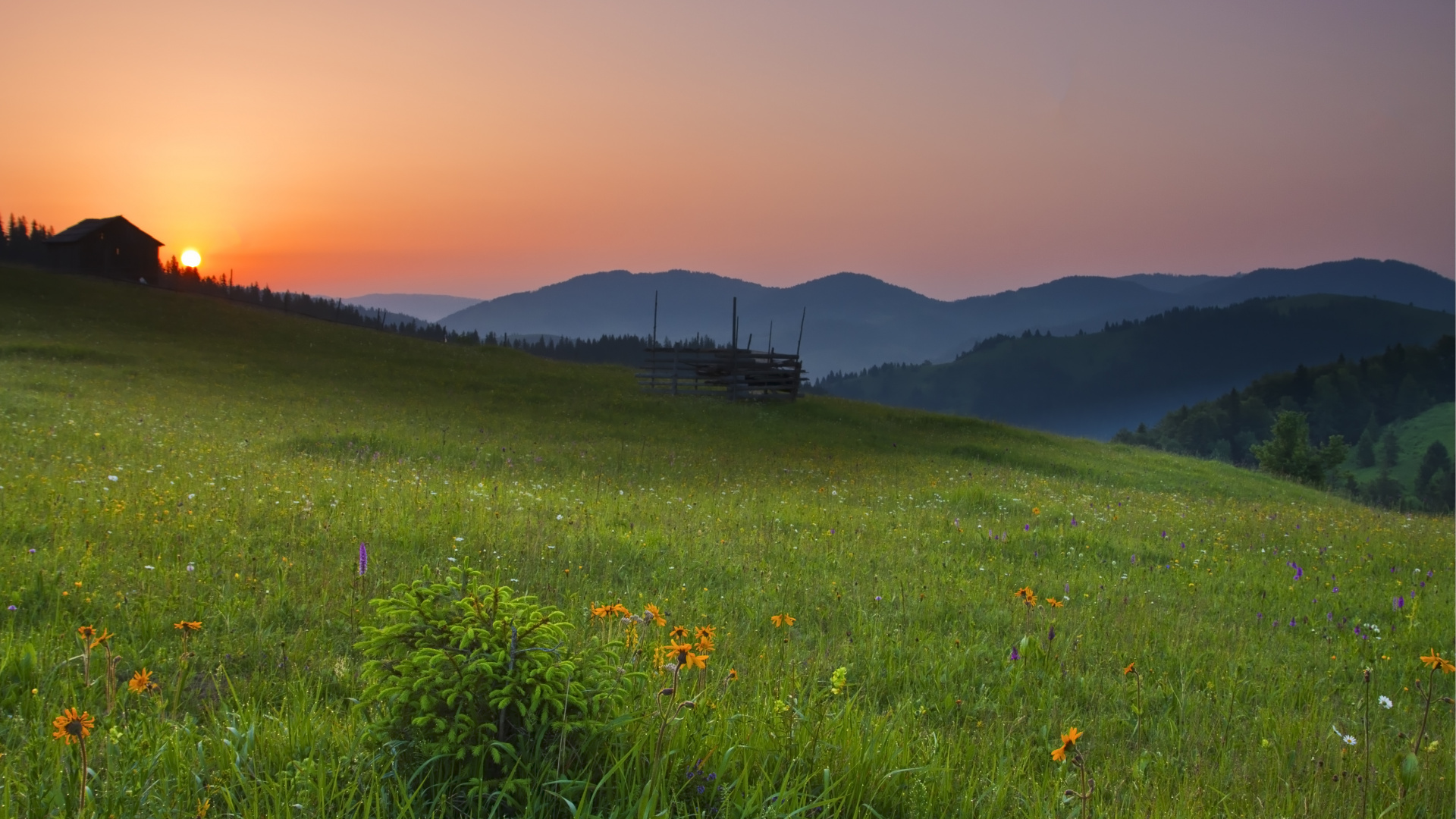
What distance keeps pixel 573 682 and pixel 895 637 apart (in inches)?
153

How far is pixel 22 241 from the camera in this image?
85938 mm

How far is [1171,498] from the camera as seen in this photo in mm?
17828

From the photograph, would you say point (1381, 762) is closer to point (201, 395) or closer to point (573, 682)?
point (573, 682)

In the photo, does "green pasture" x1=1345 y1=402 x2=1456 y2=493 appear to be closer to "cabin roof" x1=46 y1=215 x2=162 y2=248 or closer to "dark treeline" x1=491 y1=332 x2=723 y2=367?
"dark treeline" x1=491 y1=332 x2=723 y2=367

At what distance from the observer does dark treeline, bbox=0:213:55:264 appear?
74.5 metres

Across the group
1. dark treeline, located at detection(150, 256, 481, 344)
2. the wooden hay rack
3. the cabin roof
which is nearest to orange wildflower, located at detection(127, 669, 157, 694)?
the wooden hay rack

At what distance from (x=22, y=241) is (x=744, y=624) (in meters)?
115

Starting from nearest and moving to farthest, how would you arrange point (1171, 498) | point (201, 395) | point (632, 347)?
1. point (1171, 498)
2. point (201, 395)
3. point (632, 347)

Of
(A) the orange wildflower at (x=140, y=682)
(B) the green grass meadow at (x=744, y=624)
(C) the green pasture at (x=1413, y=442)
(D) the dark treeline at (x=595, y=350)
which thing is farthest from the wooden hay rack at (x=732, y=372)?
(C) the green pasture at (x=1413, y=442)

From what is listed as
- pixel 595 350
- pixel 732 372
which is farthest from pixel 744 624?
pixel 595 350

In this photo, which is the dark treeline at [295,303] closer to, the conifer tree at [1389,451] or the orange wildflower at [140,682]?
the orange wildflower at [140,682]

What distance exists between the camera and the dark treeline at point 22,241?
7450 centimetres

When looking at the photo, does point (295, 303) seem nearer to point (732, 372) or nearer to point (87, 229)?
point (87, 229)

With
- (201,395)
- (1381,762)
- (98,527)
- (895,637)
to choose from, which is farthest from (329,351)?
(1381,762)
